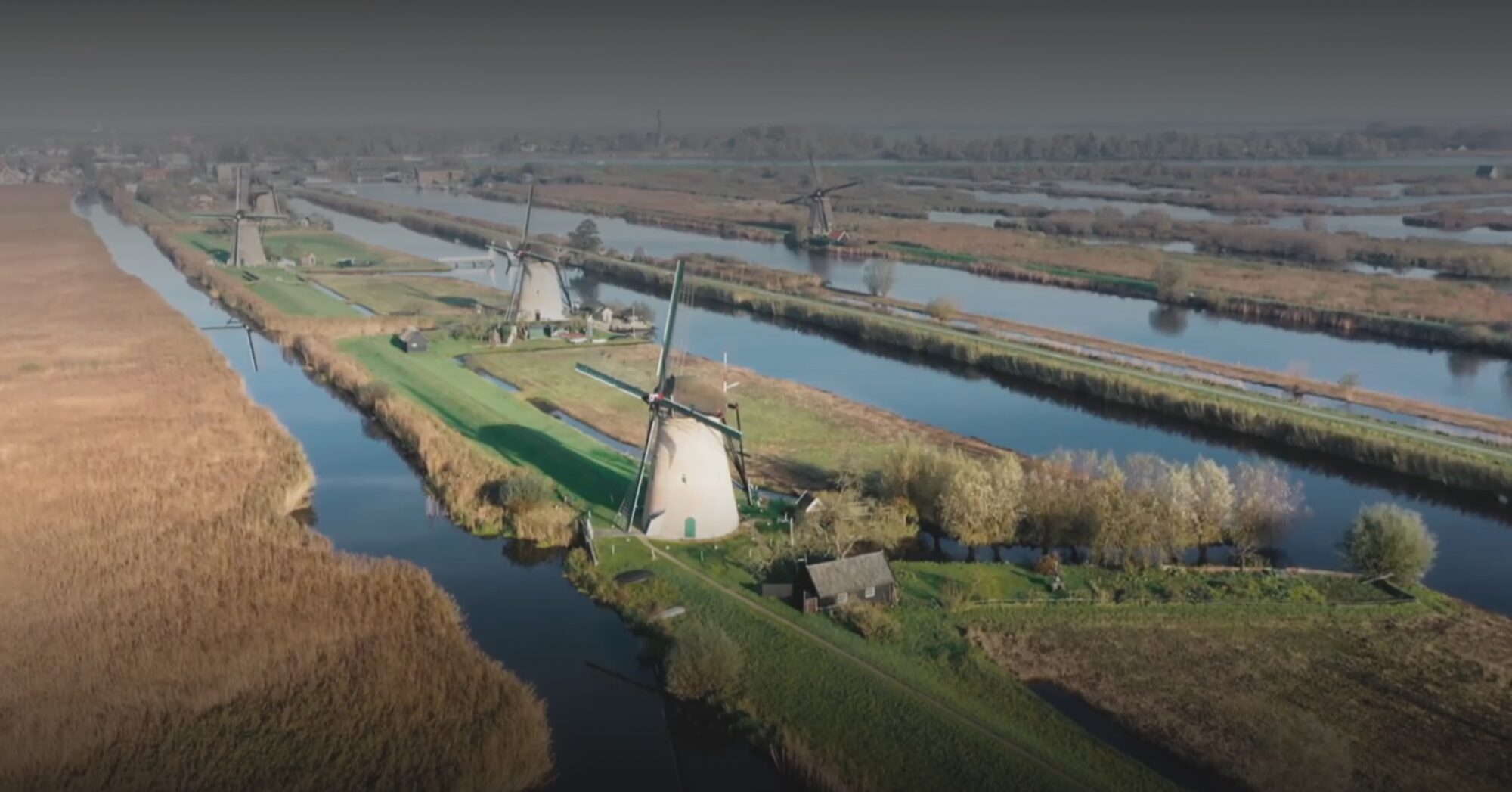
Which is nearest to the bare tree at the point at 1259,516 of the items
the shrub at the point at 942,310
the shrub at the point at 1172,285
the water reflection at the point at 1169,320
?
the water reflection at the point at 1169,320

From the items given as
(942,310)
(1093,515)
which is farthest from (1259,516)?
(942,310)

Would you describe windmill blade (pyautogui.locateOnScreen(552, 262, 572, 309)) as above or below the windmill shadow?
above

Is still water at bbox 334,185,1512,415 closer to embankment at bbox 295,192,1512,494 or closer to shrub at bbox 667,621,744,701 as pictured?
embankment at bbox 295,192,1512,494

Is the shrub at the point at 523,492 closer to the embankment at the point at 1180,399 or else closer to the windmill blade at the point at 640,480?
the windmill blade at the point at 640,480

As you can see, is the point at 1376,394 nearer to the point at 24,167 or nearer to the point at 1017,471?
the point at 1017,471

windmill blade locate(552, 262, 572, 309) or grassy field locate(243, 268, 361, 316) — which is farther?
grassy field locate(243, 268, 361, 316)

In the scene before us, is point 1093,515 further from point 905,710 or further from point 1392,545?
point 905,710

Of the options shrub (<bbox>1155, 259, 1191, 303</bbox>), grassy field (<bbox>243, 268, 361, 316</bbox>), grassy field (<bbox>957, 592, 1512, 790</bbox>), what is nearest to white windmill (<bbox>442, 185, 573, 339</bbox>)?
grassy field (<bbox>243, 268, 361, 316</bbox>)
